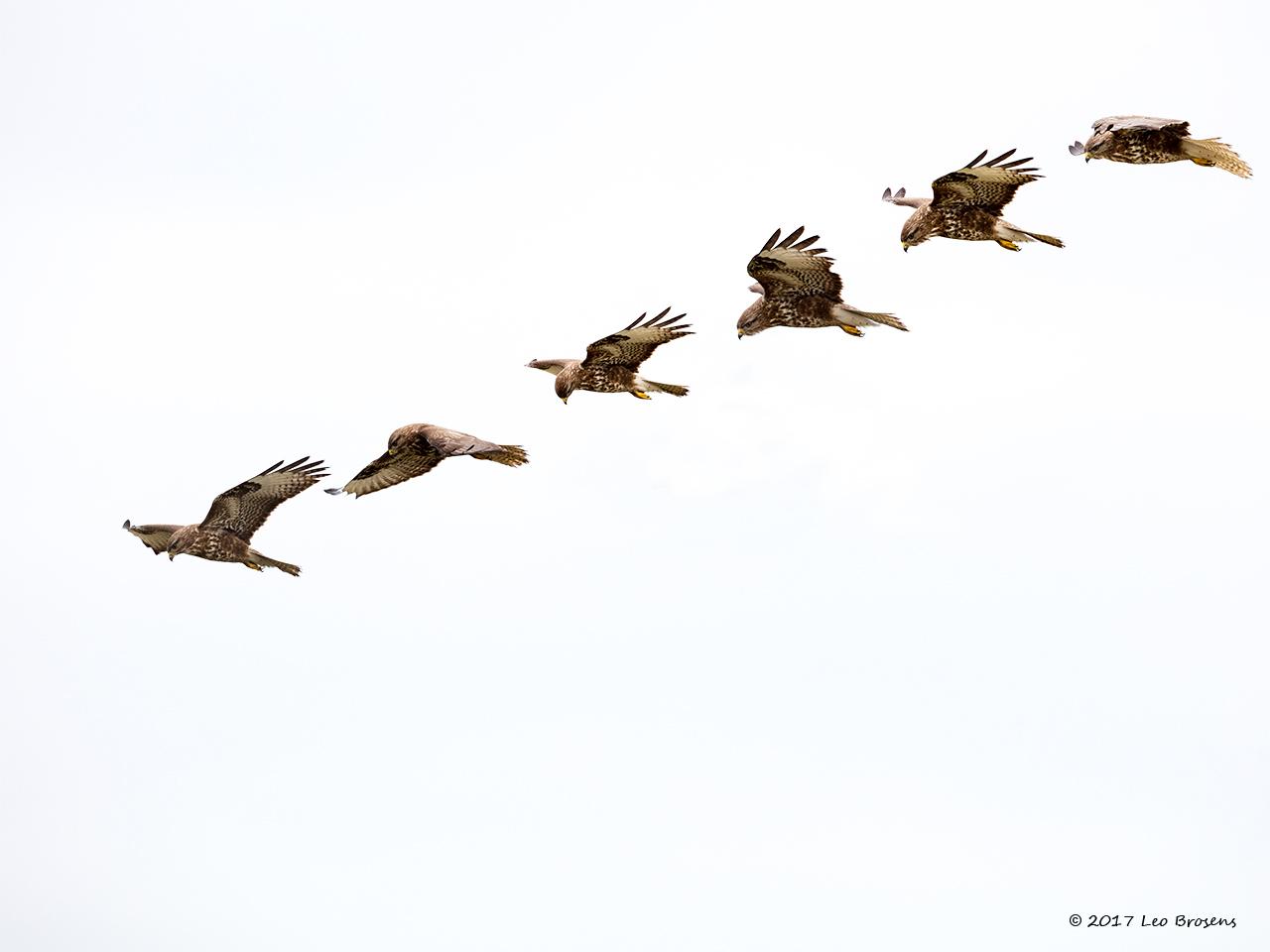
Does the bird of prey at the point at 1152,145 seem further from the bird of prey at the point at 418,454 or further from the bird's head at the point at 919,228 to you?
the bird of prey at the point at 418,454

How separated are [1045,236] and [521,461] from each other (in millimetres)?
6313

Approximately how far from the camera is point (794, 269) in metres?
24.8

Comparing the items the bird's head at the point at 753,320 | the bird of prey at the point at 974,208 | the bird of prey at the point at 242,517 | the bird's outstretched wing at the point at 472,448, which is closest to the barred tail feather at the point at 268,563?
the bird of prey at the point at 242,517

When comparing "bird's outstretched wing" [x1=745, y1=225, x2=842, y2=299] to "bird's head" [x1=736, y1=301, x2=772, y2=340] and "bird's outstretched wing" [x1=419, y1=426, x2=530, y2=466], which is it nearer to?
"bird's head" [x1=736, y1=301, x2=772, y2=340]

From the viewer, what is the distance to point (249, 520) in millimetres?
27219

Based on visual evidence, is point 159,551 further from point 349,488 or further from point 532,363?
point 532,363

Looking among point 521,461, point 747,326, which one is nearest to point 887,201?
point 747,326

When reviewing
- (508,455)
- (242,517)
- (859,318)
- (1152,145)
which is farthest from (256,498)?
(1152,145)

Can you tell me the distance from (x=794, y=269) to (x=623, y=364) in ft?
7.42

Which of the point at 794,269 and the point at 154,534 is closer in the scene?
the point at 794,269

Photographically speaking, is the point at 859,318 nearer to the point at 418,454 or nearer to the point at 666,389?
the point at 666,389

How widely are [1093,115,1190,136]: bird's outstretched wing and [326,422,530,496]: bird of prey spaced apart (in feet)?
24.5

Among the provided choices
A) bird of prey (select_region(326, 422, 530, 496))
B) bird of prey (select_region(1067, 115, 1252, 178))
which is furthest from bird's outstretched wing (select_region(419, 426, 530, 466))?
bird of prey (select_region(1067, 115, 1252, 178))

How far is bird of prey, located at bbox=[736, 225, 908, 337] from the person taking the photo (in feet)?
80.4
